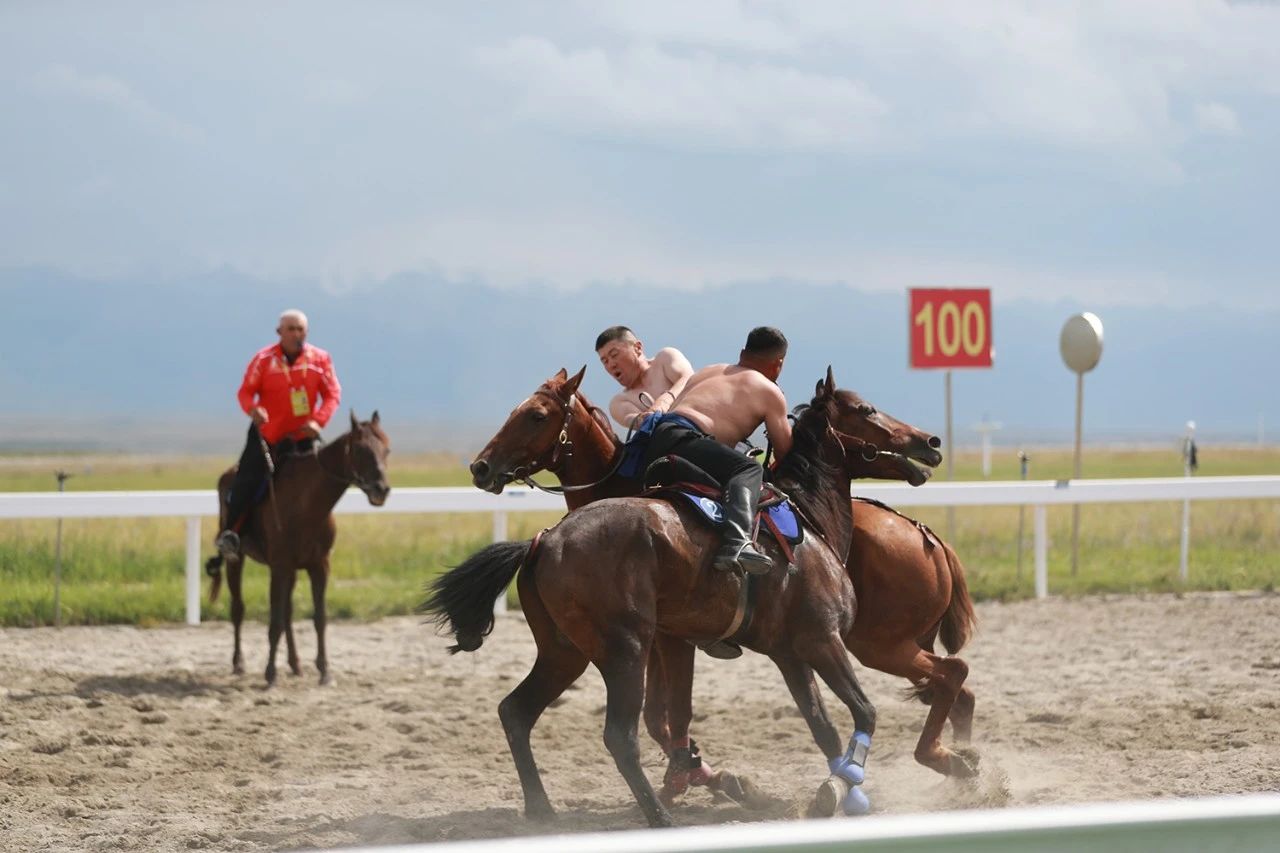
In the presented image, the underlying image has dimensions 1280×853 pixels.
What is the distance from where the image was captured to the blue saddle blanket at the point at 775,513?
626 centimetres

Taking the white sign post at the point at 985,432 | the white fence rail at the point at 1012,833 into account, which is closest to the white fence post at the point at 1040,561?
the white sign post at the point at 985,432

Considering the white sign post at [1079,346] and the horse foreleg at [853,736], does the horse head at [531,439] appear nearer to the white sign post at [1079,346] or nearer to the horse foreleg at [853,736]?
the horse foreleg at [853,736]

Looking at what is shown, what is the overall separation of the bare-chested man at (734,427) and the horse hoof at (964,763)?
64.1 inches

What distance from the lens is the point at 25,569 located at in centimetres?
1409

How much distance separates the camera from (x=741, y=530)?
243 inches

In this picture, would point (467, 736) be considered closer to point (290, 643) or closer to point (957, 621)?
point (290, 643)

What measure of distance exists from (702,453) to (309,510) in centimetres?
509

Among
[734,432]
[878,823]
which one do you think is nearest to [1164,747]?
[734,432]

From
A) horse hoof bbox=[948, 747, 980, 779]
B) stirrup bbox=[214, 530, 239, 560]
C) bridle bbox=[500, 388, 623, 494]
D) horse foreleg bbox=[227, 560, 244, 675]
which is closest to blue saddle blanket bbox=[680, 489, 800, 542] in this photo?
bridle bbox=[500, 388, 623, 494]

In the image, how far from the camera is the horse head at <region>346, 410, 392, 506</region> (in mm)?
10586

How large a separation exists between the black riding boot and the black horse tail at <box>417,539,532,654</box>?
0.82 m

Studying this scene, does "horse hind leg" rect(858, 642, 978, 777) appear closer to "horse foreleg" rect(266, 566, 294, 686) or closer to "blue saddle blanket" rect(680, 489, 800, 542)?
"blue saddle blanket" rect(680, 489, 800, 542)

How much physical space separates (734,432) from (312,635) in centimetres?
683

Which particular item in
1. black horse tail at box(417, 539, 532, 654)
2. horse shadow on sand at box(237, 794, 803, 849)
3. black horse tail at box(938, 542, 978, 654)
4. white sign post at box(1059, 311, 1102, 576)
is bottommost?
horse shadow on sand at box(237, 794, 803, 849)
